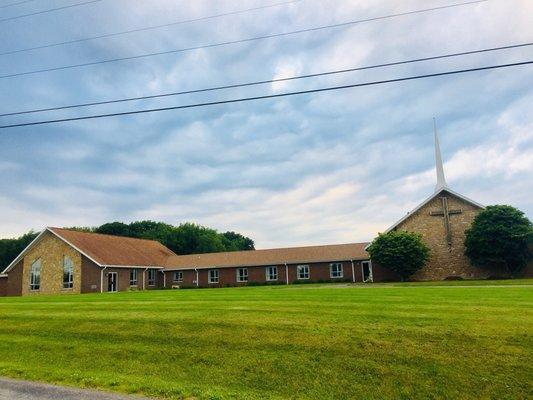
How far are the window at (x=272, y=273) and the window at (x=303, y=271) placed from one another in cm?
253

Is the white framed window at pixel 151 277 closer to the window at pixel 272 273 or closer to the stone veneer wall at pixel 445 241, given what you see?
the window at pixel 272 273

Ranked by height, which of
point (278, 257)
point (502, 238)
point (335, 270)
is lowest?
point (335, 270)

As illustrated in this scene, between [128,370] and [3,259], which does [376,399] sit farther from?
[3,259]

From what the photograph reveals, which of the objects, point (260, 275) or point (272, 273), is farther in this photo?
point (260, 275)

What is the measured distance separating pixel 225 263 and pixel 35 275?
62.4 ft

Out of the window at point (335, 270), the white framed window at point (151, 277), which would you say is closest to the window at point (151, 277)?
the white framed window at point (151, 277)

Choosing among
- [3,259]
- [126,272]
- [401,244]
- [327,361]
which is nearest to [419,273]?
[401,244]

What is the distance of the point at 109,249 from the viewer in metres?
45.1

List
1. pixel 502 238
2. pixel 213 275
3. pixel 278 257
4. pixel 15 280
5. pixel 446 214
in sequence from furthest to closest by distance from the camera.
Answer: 1. pixel 213 275
2. pixel 278 257
3. pixel 15 280
4. pixel 446 214
5. pixel 502 238

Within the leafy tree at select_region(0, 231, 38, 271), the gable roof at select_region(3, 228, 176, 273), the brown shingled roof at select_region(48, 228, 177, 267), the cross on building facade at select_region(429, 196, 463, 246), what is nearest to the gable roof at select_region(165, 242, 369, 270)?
the brown shingled roof at select_region(48, 228, 177, 267)

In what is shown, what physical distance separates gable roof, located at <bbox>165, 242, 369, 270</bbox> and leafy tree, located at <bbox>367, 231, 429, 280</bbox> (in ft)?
17.6

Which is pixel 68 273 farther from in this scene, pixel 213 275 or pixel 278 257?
pixel 278 257

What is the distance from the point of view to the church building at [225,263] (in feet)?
124

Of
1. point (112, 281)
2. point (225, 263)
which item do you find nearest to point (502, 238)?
point (225, 263)
